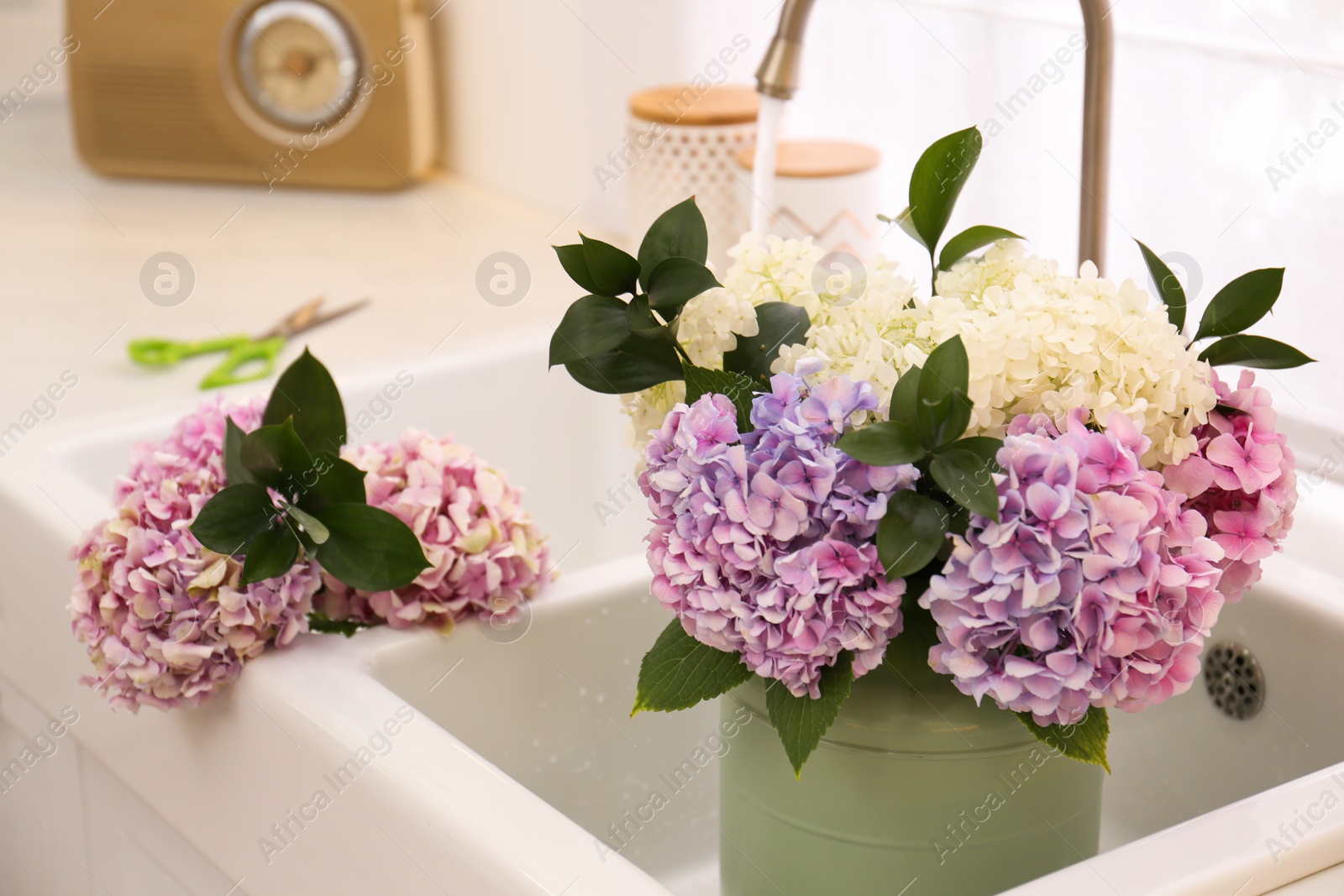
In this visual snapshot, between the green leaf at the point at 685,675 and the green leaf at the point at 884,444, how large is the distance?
104 mm

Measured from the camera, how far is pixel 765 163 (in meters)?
1.00

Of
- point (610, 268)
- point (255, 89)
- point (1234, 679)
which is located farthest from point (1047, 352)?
point (255, 89)

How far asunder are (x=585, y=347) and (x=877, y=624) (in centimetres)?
14

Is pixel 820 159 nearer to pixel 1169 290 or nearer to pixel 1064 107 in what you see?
pixel 1064 107

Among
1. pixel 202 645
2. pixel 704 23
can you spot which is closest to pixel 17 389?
pixel 202 645

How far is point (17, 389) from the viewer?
1.13 metres

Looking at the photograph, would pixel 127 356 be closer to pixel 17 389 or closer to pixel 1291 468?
pixel 17 389

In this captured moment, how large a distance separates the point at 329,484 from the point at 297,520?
2 centimetres

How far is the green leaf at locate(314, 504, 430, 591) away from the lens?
1.93 ft

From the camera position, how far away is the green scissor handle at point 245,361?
113 centimetres

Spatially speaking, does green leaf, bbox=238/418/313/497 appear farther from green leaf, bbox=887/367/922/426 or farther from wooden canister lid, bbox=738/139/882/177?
wooden canister lid, bbox=738/139/882/177

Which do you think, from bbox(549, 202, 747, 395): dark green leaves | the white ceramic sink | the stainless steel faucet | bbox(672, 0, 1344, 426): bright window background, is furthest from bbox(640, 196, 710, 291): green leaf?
bbox(672, 0, 1344, 426): bright window background

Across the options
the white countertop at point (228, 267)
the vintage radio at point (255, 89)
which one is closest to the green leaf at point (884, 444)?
the white countertop at point (228, 267)

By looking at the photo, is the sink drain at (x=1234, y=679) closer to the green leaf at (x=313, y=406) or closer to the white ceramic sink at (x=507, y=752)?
the white ceramic sink at (x=507, y=752)
